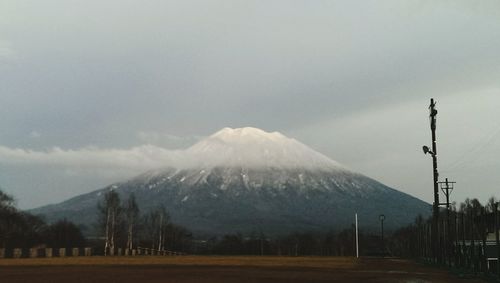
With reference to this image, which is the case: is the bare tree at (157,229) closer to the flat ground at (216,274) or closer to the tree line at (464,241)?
the tree line at (464,241)

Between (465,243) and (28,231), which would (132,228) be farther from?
(465,243)

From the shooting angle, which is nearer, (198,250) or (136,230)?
(198,250)

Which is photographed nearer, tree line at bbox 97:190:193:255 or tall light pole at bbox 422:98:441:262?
tall light pole at bbox 422:98:441:262

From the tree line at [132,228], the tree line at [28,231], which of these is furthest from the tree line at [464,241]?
the tree line at [132,228]

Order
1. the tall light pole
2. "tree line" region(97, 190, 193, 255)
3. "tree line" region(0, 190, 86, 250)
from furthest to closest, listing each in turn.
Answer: "tree line" region(97, 190, 193, 255) → "tree line" region(0, 190, 86, 250) → the tall light pole

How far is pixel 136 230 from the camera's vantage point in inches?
4791

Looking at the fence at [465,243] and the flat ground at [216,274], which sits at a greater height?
the fence at [465,243]

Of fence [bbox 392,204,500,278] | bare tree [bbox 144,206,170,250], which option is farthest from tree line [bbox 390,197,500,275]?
bare tree [bbox 144,206,170,250]

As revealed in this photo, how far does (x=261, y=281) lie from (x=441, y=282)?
6.39m

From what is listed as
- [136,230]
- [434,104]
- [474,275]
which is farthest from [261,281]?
[136,230]

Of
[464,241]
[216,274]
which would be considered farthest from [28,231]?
[464,241]

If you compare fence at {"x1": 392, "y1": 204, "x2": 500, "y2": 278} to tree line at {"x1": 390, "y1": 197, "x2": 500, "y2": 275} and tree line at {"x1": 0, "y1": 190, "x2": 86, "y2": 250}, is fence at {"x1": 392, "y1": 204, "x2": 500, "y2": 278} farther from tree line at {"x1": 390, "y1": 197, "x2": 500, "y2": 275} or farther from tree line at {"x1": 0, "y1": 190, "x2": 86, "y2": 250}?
tree line at {"x1": 0, "y1": 190, "x2": 86, "y2": 250}

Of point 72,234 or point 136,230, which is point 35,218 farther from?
point 136,230

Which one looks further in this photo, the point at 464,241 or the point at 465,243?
the point at 465,243
